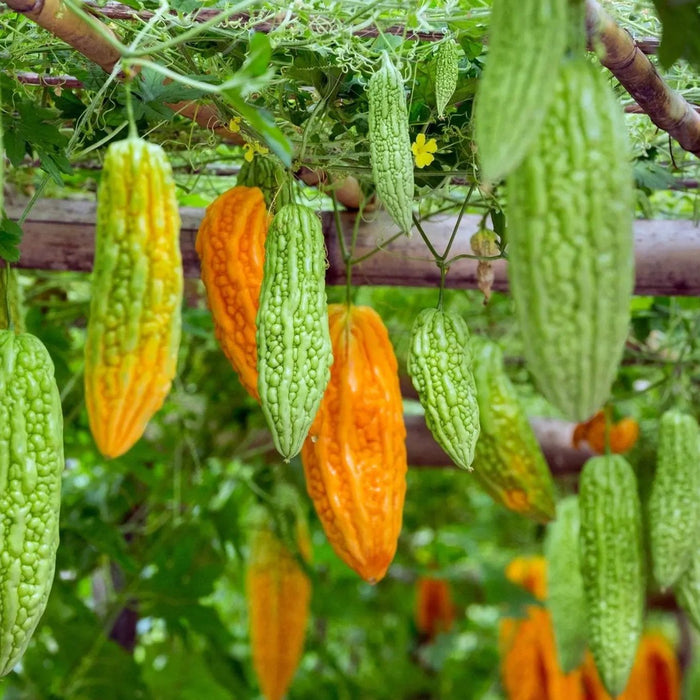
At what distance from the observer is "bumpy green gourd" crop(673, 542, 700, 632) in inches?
68.8

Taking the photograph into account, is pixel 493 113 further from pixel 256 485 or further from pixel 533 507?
pixel 256 485

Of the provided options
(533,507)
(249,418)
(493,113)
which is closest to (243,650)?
(249,418)

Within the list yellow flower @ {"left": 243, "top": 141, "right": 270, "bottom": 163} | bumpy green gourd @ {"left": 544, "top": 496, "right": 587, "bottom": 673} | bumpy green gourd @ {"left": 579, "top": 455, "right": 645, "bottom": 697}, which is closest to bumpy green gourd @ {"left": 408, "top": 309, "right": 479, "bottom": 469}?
yellow flower @ {"left": 243, "top": 141, "right": 270, "bottom": 163}

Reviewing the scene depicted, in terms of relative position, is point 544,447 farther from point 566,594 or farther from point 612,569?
point 612,569

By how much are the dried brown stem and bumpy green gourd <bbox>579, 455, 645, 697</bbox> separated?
0.71 meters

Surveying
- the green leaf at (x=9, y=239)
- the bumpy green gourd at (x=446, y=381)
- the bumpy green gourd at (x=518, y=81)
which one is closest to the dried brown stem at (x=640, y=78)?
the bumpy green gourd at (x=518, y=81)

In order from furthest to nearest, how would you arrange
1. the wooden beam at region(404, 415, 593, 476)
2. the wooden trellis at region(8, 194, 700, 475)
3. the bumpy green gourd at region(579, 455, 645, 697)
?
the wooden beam at region(404, 415, 593, 476) → the wooden trellis at region(8, 194, 700, 475) → the bumpy green gourd at region(579, 455, 645, 697)

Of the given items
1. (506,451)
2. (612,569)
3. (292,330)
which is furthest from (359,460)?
(612,569)

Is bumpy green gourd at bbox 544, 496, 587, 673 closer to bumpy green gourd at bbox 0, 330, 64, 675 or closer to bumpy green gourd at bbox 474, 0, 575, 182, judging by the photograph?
bumpy green gourd at bbox 0, 330, 64, 675

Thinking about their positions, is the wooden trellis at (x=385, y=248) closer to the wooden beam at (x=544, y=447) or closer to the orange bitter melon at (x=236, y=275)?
the orange bitter melon at (x=236, y=275)

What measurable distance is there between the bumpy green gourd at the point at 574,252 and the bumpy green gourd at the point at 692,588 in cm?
113

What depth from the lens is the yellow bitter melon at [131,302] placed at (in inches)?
33.9

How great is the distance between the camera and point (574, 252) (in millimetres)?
732

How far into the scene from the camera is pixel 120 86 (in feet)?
4.36
